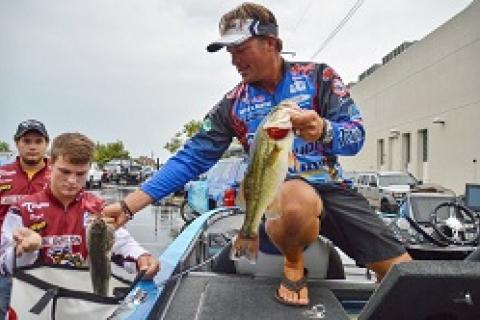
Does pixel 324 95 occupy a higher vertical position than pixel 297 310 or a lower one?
higher

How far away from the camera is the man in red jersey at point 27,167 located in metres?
4.39

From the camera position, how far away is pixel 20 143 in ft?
14.7

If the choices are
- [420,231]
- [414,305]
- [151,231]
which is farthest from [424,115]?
[414,305]

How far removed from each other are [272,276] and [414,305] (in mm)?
1586

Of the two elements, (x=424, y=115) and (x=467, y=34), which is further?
(x=424, y=115)

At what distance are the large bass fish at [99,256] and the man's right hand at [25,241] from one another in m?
0.40

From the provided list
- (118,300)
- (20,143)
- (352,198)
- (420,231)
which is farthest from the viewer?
(420,231)

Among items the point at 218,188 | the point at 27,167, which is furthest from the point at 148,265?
the point at 218,188

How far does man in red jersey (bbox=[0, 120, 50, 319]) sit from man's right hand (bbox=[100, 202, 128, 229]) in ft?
4.96

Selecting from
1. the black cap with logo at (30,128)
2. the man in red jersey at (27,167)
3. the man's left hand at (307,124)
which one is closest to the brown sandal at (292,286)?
the man's left hand at (307,124)

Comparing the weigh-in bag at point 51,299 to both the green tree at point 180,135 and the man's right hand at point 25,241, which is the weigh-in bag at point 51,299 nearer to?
the man's right hand at point 25,241

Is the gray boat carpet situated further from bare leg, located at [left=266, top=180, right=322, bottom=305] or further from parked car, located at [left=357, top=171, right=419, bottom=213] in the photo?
parked car, located at [left=357, top=171, right=419, bottom=213]

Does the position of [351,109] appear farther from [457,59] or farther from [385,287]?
[457,59]

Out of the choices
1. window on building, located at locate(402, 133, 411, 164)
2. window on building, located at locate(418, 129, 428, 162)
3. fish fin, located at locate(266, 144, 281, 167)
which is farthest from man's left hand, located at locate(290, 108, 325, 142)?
window on building, located at locate(402, 133, 411, 164)
